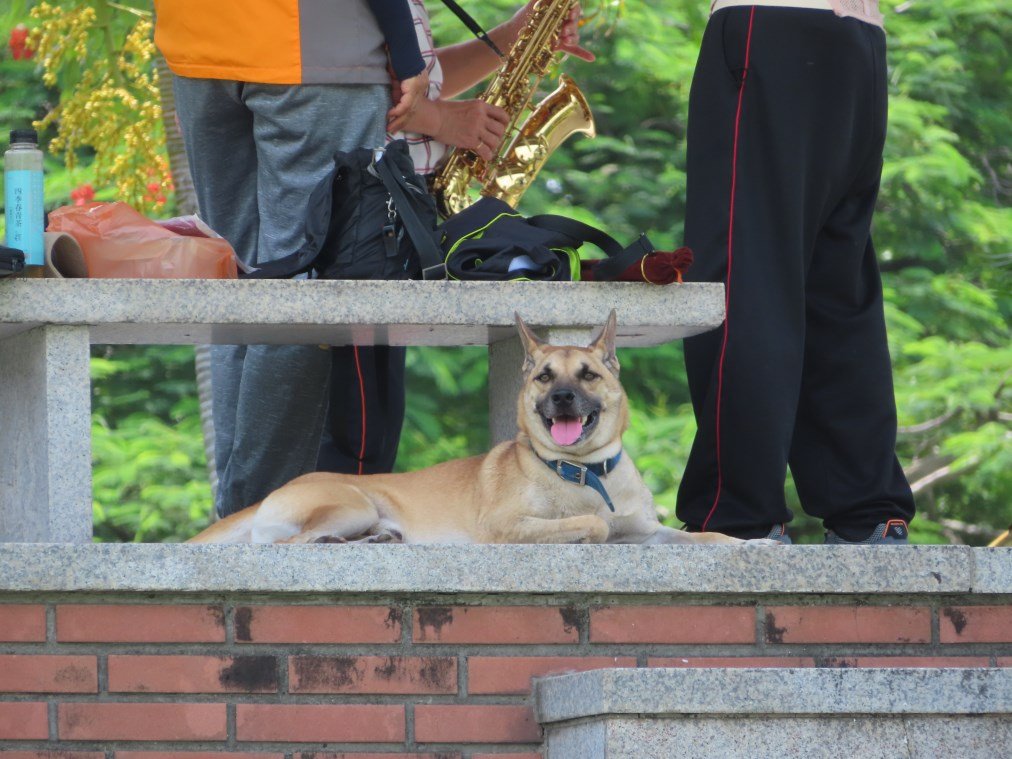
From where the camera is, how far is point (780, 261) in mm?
4855

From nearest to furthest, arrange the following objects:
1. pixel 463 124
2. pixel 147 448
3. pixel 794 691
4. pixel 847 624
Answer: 1. pixel 794 691
2. pixel 847 624
3. pixel 463 124
4. pixel 147 448

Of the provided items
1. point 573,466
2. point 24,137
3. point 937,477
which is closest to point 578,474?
point 573,466

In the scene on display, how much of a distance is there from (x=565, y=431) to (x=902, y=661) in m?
1.15

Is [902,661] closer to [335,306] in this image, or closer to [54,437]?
[335,306]

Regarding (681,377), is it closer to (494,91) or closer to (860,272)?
(494,91)

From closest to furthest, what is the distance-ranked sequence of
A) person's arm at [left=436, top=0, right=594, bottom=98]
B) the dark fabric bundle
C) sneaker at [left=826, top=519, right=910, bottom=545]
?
the dark fabric bundle < sneaker at [left=826, top=519, right=910, bottom=545] < person's arm at [left=436, top=0, right=594, bottom=98]

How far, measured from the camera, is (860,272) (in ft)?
17.0


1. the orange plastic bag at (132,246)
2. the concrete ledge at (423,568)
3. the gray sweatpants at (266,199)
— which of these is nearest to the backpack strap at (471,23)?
the gray sweatpants at (266,199)

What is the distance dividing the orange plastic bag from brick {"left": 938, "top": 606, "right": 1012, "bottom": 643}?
7.28ft

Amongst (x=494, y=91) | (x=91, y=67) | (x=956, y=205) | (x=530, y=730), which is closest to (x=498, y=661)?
(x=530, y=730)

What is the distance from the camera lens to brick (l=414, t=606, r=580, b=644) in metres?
4.05

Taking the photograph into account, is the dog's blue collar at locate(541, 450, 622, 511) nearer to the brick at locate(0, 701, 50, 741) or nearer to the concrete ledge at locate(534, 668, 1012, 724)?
the concrete ledge at locate(534, 668, 1012, 724)

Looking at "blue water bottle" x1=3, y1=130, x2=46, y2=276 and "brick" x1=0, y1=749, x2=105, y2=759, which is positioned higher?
"blue water bottle" x1=3, y1=130, x2=46, y2=276

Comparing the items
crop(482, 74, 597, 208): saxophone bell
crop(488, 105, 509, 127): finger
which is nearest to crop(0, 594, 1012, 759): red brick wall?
crop(488, 105, 509, 127): finger
